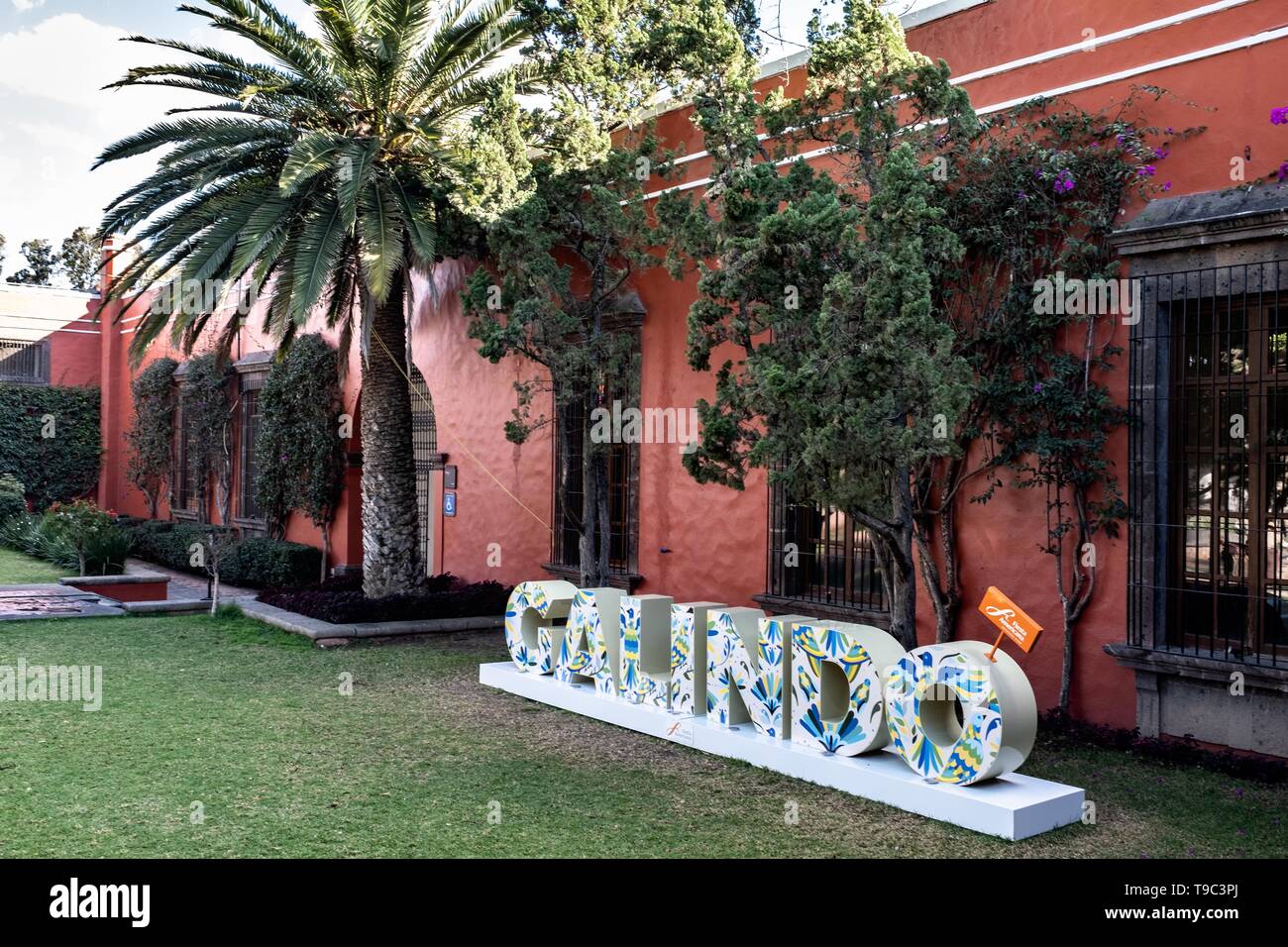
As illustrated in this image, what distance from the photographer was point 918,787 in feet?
19.7

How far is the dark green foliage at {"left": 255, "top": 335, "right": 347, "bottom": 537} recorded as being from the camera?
16828 mm

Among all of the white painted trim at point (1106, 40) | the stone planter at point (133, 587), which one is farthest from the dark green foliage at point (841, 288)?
the stone planter at point (133, 587)

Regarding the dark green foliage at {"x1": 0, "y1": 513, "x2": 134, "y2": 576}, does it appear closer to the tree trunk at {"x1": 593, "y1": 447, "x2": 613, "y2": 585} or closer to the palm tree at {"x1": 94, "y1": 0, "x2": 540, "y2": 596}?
the palm tree at {"x1": 94, "y1": 0, "x2": 540, "y2": 596}

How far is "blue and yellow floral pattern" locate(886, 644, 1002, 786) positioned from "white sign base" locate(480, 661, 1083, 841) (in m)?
0.10

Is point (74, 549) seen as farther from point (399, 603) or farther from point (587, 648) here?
point (587, 648)

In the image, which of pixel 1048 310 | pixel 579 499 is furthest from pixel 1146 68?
pixel 579 499

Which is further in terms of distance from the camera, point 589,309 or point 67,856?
point 589,309

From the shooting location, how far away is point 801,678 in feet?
22.6

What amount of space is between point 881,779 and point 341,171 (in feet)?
26.5

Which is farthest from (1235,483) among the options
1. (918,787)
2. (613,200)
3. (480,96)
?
(480,96)

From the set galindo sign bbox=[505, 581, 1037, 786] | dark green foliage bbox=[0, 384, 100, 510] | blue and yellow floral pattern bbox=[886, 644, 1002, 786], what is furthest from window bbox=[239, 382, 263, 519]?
blue and yellow floral pattern bbox=[886, 644, 1002, 786]

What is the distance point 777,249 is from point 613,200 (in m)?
3.85
